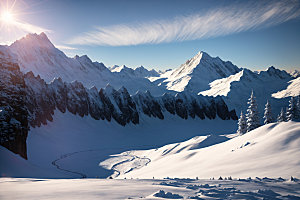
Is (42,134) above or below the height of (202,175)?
above

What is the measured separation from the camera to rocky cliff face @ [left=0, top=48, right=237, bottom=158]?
23.4m

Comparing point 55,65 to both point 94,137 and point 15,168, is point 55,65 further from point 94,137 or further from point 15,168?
point 15,168

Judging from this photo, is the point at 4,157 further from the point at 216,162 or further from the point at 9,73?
the point at 216,162

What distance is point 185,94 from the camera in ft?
311

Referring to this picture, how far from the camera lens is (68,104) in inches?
2366

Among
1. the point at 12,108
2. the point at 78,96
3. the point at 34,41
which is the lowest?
the point at 12,108

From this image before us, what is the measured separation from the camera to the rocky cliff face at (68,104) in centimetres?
2336

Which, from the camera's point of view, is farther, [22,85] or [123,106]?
[123,106]

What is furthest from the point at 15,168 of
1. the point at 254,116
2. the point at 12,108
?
the point at 254,116

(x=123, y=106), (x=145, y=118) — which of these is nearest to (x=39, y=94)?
(x=123, y=106)

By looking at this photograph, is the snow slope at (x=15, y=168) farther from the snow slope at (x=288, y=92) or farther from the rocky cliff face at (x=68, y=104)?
the snow slope at (x=288, y=92)

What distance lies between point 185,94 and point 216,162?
268 feet

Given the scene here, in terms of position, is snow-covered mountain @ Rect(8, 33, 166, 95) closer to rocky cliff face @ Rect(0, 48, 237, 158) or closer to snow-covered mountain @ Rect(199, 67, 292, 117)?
snow-covered mountain @ Rect(199, 67, 292, 117)

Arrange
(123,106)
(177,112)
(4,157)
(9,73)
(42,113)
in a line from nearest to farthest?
(4,157) < (9,73) < (42,113) < (123,106) < (177,112)
